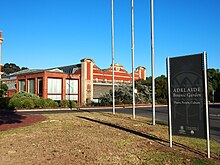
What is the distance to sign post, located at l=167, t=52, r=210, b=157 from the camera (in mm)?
7258

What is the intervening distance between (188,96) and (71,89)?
130ft

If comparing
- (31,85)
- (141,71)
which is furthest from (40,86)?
(141,71)

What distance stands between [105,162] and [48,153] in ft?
5.70

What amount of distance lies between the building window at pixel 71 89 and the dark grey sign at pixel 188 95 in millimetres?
38726

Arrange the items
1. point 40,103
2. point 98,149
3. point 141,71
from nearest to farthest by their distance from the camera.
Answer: point 98,149, point 40,103, point 141,71

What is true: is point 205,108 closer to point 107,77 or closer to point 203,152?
point 203,152

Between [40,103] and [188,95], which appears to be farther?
[40,103]

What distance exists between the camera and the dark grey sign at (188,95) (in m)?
7.31

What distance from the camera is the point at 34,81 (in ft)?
148

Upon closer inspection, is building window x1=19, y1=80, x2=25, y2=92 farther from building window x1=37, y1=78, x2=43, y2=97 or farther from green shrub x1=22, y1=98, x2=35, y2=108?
green shrub x1=22, y1=98, x2=35, y2=108

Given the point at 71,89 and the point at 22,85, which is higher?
the point at 22,85

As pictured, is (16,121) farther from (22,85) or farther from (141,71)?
(141,71)

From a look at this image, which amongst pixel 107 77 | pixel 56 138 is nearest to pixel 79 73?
pixel 107 77

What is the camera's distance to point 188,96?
760 centimetres
